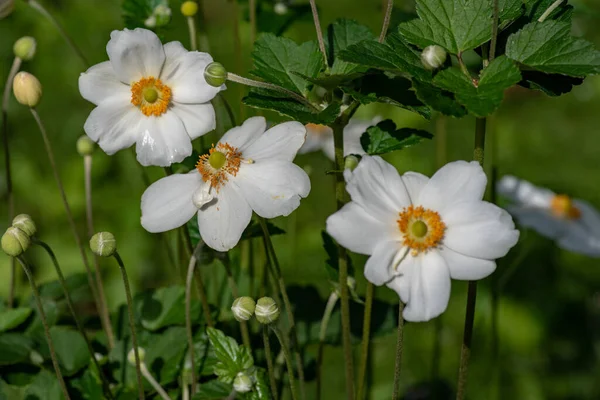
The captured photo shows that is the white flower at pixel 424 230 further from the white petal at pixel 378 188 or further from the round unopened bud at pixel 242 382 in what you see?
the round unopened bud at pixel 242 382

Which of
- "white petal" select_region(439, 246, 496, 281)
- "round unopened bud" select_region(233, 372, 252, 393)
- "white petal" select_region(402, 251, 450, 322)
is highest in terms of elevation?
"white petal" select_region(439, 246, 496, 281)

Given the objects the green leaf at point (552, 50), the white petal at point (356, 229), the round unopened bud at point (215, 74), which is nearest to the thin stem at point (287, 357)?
the white petal at point (356, 229)

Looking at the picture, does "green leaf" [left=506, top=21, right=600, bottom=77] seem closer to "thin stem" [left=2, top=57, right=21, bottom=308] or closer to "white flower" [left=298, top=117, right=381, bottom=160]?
"white flower" [left=298, top=117, right=381, bottom=160]

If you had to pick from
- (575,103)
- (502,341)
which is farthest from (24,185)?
(575,103)

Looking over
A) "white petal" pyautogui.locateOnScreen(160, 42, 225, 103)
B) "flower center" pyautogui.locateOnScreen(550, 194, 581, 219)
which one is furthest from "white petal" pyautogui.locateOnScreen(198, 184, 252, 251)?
"flower center" pyautogui.locateOnScreen(550, 194, 581, 219)

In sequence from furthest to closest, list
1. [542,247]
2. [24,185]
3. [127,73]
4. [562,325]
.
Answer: [24,185]
[542,247]
[562,325]
[127,73]

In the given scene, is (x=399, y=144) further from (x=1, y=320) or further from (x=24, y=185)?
(x=24, y=185)
